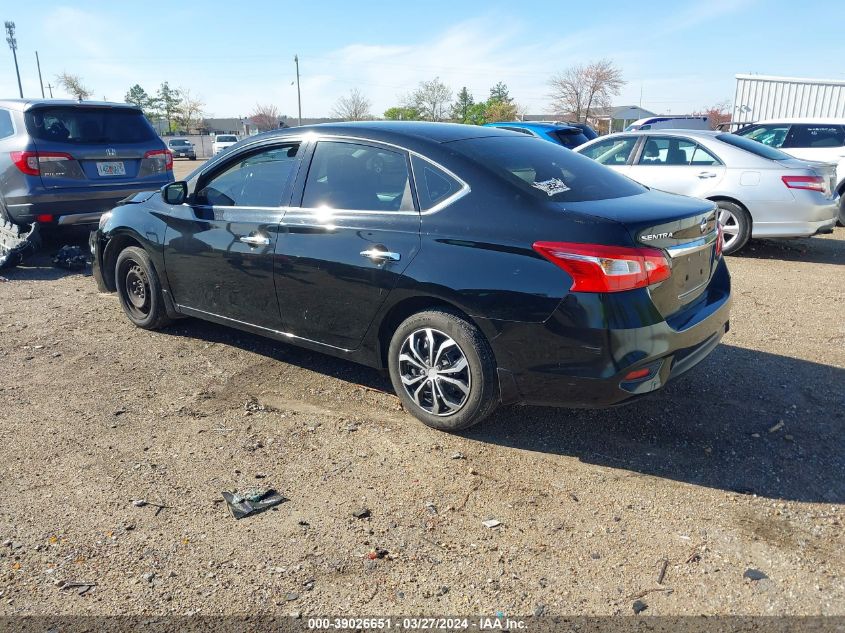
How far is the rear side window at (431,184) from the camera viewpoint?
3710 millimetres

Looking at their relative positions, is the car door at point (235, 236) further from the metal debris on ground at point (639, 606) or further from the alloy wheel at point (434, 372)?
the metal debris on ground at point (639, 606)

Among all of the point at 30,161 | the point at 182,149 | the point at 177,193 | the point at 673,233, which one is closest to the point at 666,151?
the point at 673,233

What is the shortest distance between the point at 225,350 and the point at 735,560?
386cm

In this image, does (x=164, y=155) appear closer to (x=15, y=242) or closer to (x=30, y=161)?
(x=30, y=161)

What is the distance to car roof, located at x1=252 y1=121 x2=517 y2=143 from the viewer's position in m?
4.03

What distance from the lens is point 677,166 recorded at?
895 centimetres

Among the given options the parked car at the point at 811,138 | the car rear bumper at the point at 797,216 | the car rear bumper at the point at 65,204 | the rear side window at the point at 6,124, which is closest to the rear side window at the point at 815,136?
the parked car at the point at 811,138

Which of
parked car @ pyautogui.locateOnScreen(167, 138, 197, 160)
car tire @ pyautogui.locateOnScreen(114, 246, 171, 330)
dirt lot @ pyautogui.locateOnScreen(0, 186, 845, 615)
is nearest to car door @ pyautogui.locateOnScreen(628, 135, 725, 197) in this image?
dirt lot @ pyautogui.locateOnScreen(0, 186, 845, 615)

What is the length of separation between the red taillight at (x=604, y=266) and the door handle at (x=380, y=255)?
0.94 m

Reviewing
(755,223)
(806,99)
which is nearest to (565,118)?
(806,99)

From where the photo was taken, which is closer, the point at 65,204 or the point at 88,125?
the point at 65,204

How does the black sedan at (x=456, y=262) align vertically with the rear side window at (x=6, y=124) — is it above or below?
below

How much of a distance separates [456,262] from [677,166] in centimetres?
656

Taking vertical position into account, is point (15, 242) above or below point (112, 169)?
below
